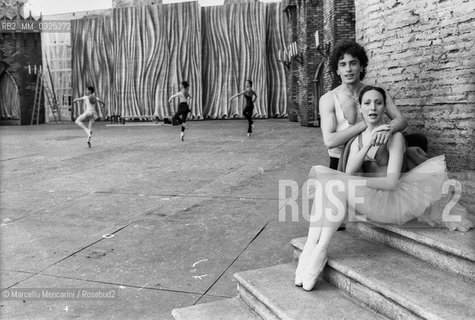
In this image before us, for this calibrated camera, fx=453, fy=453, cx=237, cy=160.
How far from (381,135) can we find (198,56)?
25.0 metres

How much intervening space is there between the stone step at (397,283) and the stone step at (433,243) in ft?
0.16

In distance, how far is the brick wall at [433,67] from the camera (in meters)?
3.74

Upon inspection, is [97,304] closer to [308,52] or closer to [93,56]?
[308,52]

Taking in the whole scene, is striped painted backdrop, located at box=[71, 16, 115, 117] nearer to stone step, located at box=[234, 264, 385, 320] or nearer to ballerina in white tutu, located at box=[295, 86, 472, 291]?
stone step, located at box=[234, 264, 385, 320]

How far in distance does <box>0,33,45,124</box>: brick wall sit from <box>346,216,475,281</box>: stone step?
28.9 metres

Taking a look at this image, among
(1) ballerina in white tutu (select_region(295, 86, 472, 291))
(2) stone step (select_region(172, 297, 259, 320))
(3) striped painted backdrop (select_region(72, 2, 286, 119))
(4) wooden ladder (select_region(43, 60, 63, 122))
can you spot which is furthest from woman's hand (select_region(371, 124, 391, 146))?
(4) wooden ladder (select_region(43, 60, 63, 122))

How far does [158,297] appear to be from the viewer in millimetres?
3545

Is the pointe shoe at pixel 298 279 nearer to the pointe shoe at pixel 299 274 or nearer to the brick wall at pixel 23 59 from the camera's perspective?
the pointe shoe at pixel 299 274

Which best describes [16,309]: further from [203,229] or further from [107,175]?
[107,175]

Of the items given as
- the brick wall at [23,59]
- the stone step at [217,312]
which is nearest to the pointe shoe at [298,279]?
the stone step at [217,312]

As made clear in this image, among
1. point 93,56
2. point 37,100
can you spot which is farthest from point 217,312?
point 37,100

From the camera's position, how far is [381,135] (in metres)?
3.16

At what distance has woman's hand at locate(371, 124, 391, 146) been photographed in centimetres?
316

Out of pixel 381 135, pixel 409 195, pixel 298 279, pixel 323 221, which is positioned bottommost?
pixel 298 279
